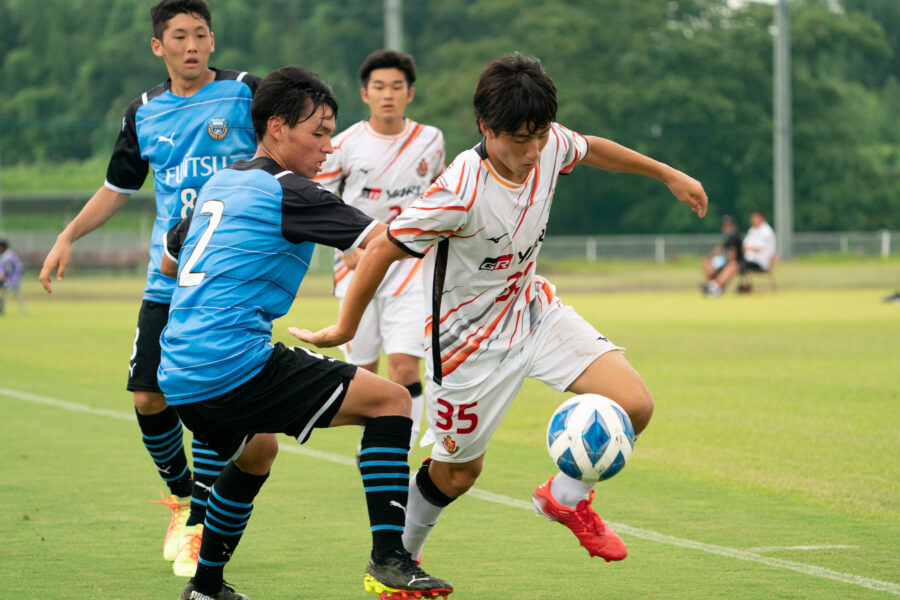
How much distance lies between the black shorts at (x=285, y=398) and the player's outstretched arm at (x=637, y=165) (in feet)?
5.17

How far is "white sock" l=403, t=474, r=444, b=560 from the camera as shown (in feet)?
16.9

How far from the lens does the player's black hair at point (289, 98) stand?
14.7 feet

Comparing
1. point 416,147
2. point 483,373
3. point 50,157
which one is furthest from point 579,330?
point 50,157

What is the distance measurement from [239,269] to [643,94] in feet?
186

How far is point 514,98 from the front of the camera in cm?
462

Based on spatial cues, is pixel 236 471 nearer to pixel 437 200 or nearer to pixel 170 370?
pixel 170 370

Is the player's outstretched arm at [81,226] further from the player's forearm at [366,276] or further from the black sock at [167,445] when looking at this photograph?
the player's forearm at [366,276]

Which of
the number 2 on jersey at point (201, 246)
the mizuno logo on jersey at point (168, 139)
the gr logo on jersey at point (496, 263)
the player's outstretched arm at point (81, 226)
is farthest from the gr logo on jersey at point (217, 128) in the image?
the gr logo on jersey at point (496, 263)

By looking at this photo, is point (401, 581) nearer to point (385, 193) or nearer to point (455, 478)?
point (455, 478)

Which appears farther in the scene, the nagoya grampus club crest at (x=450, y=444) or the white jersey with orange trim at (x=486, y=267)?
the nagoya grampus club crest at (x=450, y=444)

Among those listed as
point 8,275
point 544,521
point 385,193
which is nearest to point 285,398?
point 544,521

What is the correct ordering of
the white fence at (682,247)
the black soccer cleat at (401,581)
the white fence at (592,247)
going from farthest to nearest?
the white fence at (592,247)
the white fence at (682,247)
the black soccer cleat at (401,581)

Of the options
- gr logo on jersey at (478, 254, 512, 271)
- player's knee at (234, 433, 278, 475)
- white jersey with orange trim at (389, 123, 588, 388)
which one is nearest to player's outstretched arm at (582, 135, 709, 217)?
white jersey with orange trim at (389, 123, 588, 388)

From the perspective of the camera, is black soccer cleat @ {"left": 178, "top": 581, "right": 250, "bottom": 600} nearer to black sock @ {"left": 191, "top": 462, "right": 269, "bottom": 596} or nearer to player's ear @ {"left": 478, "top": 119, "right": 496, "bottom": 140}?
black sock @ {"left": 191, "top": 462, "right": 269, "bottom": 596}
